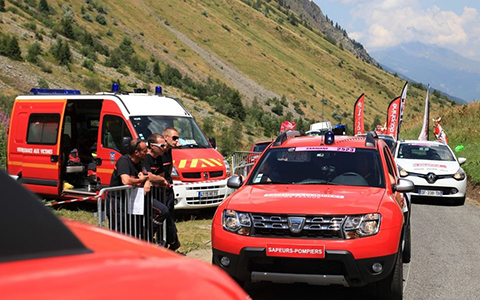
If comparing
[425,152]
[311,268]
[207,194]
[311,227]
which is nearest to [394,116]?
[425,152]

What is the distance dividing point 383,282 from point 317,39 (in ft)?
531

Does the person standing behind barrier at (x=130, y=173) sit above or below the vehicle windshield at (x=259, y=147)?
above

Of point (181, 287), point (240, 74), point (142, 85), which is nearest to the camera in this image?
point (181, 287)

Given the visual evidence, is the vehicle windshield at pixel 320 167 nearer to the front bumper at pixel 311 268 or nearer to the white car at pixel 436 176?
the front bumper at pixel 311 268

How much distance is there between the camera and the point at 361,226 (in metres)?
6.03

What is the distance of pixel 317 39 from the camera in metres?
164

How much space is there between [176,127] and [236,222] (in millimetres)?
7176

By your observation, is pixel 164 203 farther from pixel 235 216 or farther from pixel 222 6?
pixel 222 6

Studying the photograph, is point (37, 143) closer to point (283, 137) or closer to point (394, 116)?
point (283, 137)

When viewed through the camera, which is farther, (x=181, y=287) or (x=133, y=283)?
(x=181, y=287)

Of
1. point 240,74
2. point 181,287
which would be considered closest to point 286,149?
point 181,287

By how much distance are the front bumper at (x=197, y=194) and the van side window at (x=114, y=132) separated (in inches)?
55.1

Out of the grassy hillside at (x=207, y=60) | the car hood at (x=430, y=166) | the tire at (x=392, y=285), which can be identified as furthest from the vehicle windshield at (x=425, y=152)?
the grassy hillside at (x=207, y=60)

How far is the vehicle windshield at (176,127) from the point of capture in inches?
495
